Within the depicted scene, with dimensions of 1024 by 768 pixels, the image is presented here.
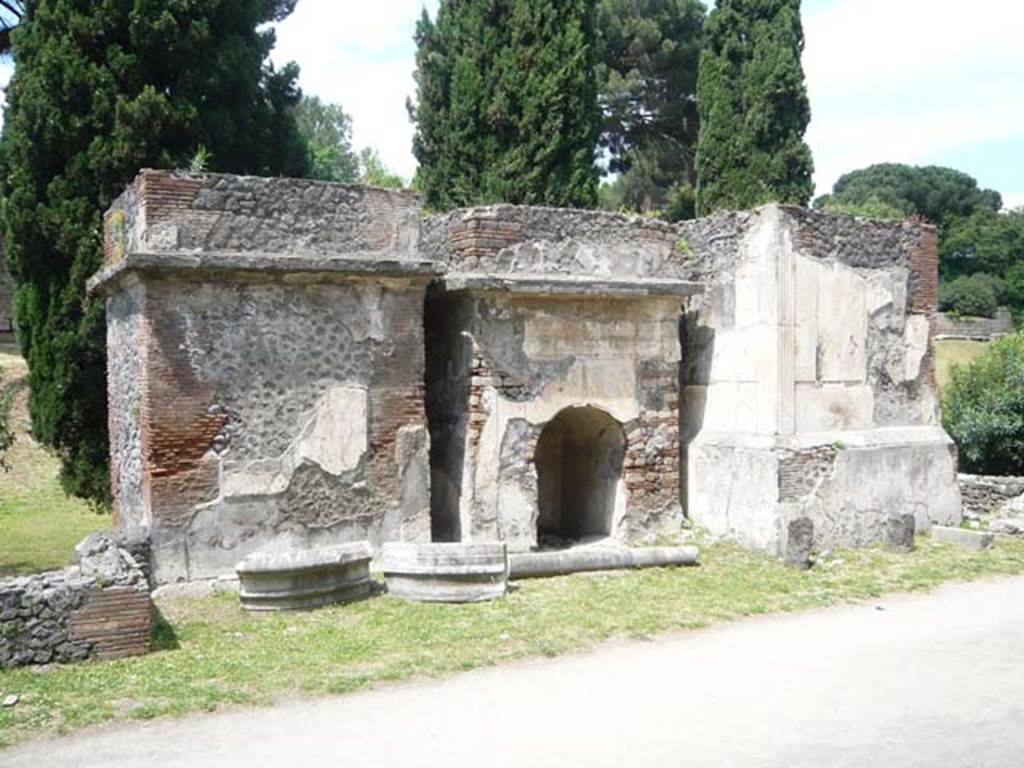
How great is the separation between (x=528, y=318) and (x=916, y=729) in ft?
20.3

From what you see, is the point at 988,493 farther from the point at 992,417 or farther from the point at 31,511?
the point at 31,511

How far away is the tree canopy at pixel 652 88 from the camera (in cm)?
2833

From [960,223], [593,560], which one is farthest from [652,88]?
[960,223]

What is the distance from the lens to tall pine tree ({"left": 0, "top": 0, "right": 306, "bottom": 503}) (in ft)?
46.4

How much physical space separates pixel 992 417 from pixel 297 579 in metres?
13.0

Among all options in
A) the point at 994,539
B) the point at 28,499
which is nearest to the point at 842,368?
the point at 994,539

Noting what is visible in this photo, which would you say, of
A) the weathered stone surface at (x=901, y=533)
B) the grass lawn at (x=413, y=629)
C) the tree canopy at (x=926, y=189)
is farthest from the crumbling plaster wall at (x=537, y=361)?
the tree canopy at (x=926, y=189)

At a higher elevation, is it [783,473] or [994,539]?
[783,473]

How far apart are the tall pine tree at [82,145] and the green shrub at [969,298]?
1555 inches

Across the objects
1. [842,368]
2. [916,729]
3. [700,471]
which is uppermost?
[842,368]

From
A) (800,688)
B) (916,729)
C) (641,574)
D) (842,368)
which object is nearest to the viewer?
(916,729)

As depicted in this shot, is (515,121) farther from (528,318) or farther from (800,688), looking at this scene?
(800,688)

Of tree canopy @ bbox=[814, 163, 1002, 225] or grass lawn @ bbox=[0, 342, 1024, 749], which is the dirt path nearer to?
grass lawn @ bbox=[0, 342, 1024, 749]

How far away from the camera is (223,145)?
1537 centimetres
